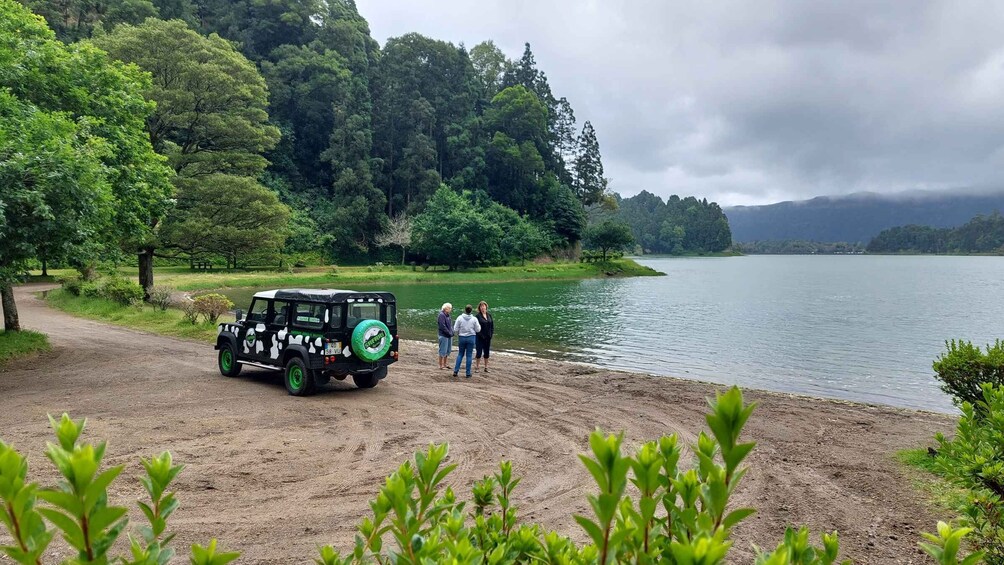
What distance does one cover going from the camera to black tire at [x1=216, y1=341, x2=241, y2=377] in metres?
13.2

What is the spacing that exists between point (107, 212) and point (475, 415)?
9545mm

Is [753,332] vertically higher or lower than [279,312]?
lower

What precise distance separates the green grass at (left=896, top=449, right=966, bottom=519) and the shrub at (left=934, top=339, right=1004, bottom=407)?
1.00 meters

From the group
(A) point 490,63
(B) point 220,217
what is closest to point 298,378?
(B) point 220,217

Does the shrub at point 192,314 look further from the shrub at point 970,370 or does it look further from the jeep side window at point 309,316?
the shrub at point 970,370

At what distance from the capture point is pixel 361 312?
11898 millimetres

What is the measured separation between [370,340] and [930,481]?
9.35 m

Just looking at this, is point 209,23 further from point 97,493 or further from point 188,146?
point 97,493

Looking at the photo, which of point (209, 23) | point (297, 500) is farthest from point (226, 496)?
point (209, 23)

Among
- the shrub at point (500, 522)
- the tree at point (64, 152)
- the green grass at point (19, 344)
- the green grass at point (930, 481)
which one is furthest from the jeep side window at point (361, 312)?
the shrub at point (500, 522)

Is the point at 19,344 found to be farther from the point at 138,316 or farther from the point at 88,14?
the point at 88,14

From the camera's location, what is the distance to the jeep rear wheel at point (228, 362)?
13188 millimetres

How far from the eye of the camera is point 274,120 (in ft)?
244

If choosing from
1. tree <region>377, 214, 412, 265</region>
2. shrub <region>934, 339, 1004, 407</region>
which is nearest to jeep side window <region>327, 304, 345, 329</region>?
shrub <region>934, 339, 1004, 407</region>
